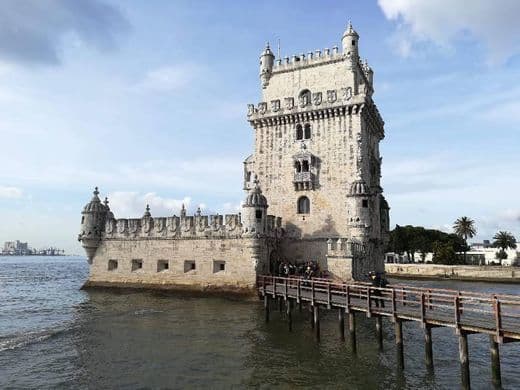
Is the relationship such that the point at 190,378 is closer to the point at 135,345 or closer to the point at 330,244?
the point at 135,345

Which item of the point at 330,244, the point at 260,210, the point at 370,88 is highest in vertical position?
the point at 370,88

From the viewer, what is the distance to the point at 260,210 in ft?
103

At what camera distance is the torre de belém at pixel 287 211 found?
3186 centimetres

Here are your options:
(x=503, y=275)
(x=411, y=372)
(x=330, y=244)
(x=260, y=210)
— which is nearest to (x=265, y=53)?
(x=260, y=210)

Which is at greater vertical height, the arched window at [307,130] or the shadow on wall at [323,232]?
the arched window at [307,130]

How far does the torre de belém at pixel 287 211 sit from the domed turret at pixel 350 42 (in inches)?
3.3

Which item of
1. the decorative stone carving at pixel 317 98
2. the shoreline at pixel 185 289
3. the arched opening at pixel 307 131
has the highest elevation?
the decorative stone carving at pixel 317 98

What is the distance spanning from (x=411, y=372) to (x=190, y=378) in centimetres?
794

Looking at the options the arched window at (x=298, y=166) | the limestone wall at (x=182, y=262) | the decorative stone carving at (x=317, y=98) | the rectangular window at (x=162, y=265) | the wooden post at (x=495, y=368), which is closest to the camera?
the wooden post at (x=495, y=368)

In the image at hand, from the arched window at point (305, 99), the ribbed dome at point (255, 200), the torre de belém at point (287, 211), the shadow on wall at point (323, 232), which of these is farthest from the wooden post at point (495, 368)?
the arched window at point (305, 99)

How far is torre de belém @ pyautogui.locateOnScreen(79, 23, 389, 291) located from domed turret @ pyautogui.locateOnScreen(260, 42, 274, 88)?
0.29 feet

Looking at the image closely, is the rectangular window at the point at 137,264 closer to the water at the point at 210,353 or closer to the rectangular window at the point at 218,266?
the rectangular window at the point at 218,266

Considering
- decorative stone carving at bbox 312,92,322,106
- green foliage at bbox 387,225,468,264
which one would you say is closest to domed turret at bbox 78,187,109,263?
decorative stone carving at bbox 312,92,322,106

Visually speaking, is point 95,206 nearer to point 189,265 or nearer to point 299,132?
point 189,265
